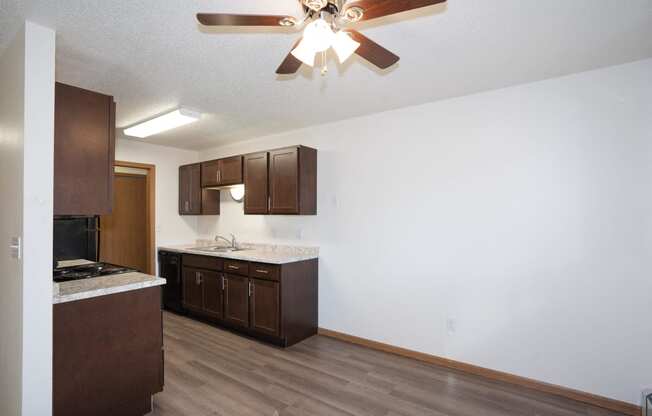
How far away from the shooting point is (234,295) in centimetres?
374

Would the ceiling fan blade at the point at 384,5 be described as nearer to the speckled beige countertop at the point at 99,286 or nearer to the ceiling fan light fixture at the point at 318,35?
the ceiling fan light fixture at the point at 318,35

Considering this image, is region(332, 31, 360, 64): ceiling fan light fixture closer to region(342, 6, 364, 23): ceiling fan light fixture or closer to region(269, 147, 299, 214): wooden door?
region(342, 6, 364, 23): ceiling fan light fixture

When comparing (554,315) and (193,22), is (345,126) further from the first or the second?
(554,315)

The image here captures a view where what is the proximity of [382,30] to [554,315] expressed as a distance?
243cm

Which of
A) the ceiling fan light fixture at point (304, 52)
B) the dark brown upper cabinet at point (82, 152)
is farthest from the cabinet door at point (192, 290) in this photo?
the ceiling fan light fixture at point (304, 52)

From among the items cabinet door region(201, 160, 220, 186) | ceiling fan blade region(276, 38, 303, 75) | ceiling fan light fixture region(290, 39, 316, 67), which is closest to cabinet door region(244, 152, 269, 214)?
cabinet door region(201, 160, 220, 186)

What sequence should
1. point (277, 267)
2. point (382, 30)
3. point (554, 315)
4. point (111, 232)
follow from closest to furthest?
point (382, 30) < point (554, 315) < point (277, 267) < point (111, 232)

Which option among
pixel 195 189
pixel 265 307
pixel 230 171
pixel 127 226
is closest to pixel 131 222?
pixel 127 226

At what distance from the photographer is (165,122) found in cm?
350

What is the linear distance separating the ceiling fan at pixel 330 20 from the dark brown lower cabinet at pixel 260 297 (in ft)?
7.65

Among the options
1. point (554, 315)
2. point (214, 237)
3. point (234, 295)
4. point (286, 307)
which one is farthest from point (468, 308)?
point (214, 237)

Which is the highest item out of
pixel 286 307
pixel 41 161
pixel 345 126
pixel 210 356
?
pixel 345 126

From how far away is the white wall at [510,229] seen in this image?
227 cm

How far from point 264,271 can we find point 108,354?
5.36 ft
